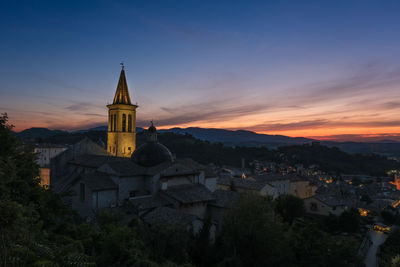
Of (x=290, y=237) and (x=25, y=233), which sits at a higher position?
(x=25, y=233)

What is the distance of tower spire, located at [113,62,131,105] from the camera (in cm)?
5134

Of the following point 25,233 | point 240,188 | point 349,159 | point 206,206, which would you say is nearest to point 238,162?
point 349,159

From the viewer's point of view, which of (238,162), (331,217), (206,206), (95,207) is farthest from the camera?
(238,162)

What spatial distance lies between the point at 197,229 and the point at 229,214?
123 inches

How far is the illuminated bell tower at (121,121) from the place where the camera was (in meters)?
51.0

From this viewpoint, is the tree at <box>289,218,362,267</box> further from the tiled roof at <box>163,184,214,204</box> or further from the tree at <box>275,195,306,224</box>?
the tree at <box>275,195,306,224</box>

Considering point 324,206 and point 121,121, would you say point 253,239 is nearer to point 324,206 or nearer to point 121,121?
point 121,121

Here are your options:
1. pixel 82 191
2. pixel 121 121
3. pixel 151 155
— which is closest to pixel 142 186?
pixel 151 155

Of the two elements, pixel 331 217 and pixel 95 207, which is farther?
pixel 331 217

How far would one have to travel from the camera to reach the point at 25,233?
6645 millimetres

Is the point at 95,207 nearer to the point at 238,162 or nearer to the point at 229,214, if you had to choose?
the point at 229,214

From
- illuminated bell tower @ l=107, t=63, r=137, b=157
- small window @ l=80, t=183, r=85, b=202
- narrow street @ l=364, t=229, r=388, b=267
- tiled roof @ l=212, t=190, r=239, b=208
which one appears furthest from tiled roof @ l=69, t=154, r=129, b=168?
narrow street @ l=364, t=229, r=388, b=267

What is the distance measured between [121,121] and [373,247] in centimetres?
4591

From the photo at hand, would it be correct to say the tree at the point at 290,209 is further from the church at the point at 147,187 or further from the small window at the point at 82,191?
the small window at the point at 82,191
